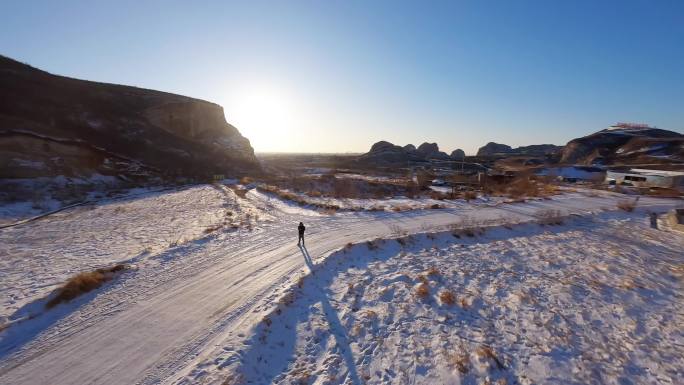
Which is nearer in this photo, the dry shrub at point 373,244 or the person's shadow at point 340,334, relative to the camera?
the person's shadow at point 340,334

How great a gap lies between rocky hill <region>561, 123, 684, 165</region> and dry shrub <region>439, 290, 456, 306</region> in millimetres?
93898

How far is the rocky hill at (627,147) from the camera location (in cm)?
7825

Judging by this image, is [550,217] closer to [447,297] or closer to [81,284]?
[447,297]

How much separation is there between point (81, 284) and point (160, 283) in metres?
2.34

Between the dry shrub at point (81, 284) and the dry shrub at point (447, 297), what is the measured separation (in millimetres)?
12129

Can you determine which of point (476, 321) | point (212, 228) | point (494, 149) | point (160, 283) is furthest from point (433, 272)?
point (494, 149)

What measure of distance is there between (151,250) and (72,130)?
40878mm

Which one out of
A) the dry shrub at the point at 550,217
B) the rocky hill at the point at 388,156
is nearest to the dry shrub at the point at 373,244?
the dry shrub at the point at 550,217

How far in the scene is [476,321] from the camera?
9.45m

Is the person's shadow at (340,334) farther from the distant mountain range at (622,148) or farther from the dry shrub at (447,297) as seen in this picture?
the distant mountain range at (622,148)

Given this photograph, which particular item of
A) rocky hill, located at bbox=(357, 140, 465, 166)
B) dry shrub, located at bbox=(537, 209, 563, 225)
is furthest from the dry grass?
rocky hill, located at bbox=(357, 140, 465, 166)

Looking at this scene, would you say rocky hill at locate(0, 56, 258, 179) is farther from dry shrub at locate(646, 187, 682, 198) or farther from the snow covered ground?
dry shrub at locate(646, 187, 682, 198)

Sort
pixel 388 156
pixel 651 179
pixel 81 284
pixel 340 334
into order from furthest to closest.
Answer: pixel 388 156, pixel 651 179, pixel 81 284, pixel 340 334

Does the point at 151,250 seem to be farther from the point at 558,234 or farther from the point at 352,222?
the point at 558,234
